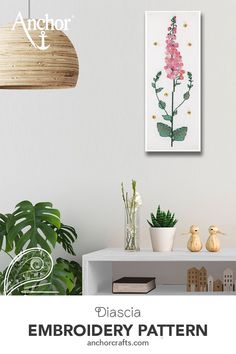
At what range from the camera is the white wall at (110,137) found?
3.49 meters

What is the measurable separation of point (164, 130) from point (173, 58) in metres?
0.35

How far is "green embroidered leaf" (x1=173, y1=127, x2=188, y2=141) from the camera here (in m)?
3.51

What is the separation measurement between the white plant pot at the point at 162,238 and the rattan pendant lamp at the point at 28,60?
1100 millimetres

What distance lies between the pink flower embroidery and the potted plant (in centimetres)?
70

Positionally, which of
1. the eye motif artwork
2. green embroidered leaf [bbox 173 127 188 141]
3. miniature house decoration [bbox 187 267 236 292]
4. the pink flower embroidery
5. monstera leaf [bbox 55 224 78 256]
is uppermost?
the pink flower embroidery

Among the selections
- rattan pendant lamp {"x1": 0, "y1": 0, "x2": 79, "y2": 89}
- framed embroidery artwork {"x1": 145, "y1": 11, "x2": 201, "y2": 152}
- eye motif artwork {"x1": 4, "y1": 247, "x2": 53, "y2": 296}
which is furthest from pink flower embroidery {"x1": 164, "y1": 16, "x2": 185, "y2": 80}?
rattan pendant lamp {"x1": 0, "y1": 0, "x2": 79, "y2": 89}

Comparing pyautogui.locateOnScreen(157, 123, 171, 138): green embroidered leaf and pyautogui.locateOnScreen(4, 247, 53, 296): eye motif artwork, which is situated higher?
pyautogui.locateOnScreen(157, 123, 171, 138): green embroidered leaf

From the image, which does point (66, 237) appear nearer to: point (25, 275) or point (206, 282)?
point (25, 275)

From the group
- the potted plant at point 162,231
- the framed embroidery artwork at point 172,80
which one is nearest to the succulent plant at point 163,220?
the potted plant at point 162,231
